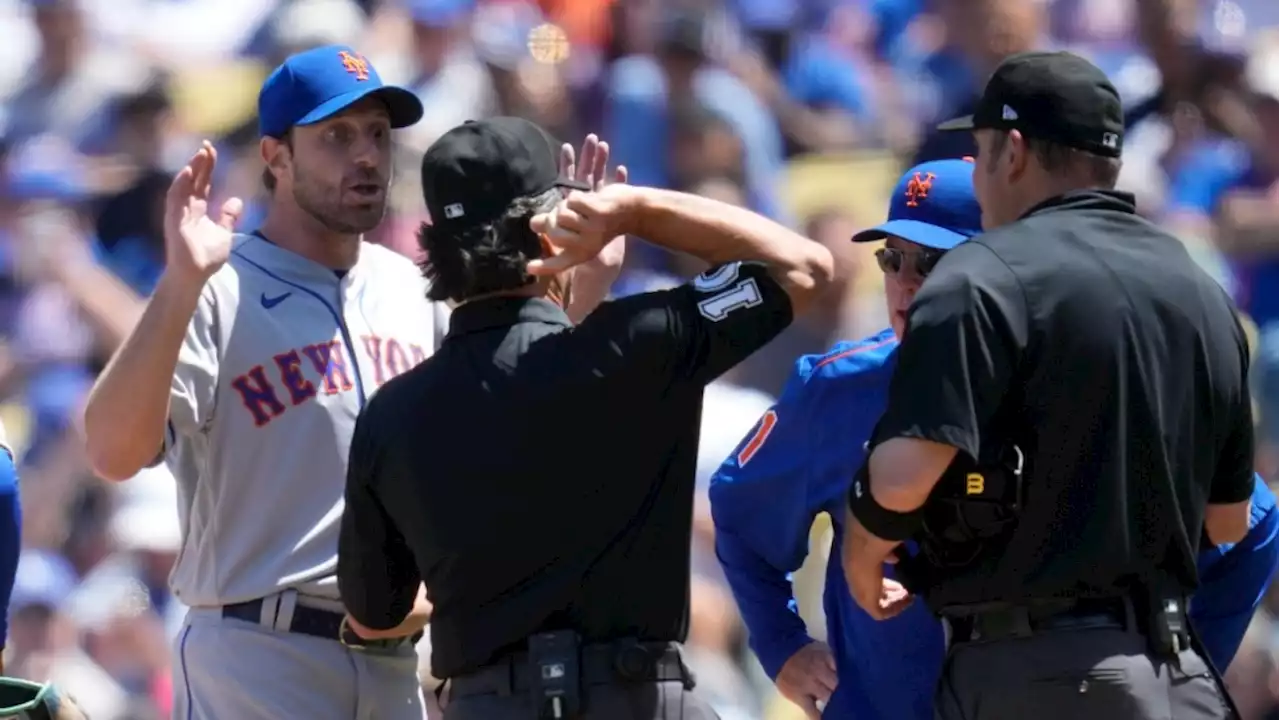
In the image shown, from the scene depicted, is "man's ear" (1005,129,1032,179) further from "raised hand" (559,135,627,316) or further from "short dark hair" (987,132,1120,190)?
"raised hand" (559,135,627,316)

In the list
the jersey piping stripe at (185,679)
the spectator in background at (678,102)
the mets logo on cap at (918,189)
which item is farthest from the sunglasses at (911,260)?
the spectator in background at (678,102)

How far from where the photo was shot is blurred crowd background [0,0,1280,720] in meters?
7.00

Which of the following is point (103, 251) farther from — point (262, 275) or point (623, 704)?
point (623, 704)

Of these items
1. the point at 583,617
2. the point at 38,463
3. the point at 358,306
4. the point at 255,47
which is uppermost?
the point at 255,47

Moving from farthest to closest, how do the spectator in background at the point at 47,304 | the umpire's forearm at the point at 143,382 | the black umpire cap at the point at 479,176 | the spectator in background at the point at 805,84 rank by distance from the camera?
the spectator in background at the point at 47,304, the spectator in background at the point at 805,84, the umpire's forearm at the point at 143,382, the black umpire cap at the point at 479,176

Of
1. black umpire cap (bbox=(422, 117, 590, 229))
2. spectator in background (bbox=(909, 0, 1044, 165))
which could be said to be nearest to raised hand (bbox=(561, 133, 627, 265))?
black umpire cap (bbox=(422, 117, 590, 229))

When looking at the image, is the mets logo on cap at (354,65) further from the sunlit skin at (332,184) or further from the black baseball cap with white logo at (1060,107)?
the black baseball cap with white logo at (1060,107)

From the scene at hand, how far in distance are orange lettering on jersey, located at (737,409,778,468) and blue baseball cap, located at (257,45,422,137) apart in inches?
43.9

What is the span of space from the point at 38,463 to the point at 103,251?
39.2 inches

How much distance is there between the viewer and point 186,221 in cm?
387

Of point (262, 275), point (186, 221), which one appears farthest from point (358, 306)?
point (186, 221)

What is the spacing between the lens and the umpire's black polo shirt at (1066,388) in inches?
121

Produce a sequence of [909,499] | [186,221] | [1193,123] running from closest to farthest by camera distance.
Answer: [909,499]
[186,221]
[1193,123]

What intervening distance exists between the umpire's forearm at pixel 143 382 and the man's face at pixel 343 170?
55cm
